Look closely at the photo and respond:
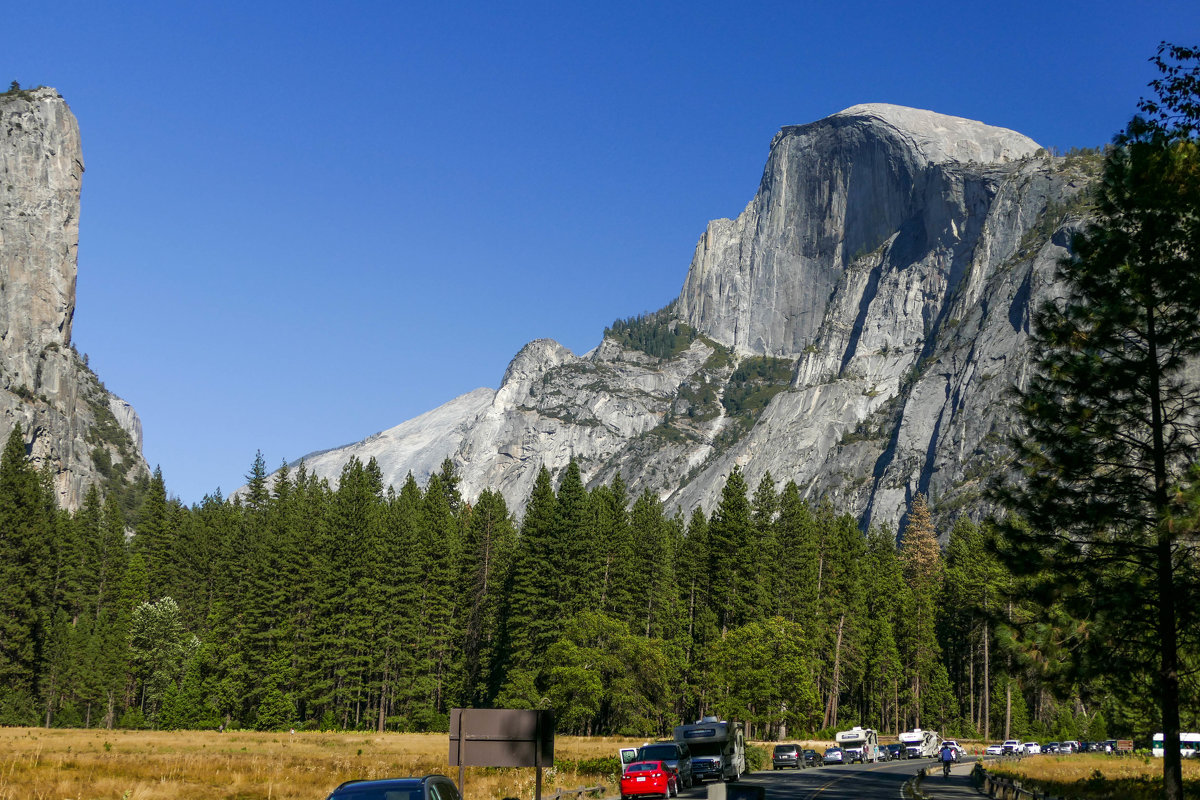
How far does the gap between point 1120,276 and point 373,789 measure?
24.9 meters

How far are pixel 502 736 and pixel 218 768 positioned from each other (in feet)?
83.6

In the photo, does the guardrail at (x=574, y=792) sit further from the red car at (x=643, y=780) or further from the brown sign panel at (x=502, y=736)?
the brown sign panel at (x=502, y=736)

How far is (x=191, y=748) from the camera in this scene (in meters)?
53.7

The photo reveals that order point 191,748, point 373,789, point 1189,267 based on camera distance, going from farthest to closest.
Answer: point 191,748 < point 1189,267 < point 373,789

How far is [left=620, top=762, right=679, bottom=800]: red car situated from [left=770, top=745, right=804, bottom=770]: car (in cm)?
2748

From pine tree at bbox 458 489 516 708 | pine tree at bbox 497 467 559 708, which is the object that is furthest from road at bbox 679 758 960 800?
pine tree at bbox 458 489 516 708

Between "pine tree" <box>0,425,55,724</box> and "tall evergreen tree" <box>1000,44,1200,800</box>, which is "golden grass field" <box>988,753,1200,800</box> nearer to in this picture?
"tall evergreen tree" <box>1000,44,1200,800</box>

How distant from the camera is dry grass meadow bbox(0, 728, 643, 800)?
29516 mm

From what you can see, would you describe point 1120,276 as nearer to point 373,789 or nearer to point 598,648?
point 373,789

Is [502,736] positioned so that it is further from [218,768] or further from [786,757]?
[786,757]

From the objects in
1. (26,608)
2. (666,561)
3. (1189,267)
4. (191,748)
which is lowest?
(191,748)

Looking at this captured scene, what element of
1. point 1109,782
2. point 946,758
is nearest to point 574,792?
point 1109,782

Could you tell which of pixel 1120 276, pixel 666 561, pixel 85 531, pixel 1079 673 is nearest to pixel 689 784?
pixel 1079 673

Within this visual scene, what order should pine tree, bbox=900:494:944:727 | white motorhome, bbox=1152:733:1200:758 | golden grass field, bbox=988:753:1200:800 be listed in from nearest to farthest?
golden grass field, bbox=988:753:1200:800 → white motorhome, bbox=1152:733:1200:758 → pine tree, bbox=900:494:944:727
